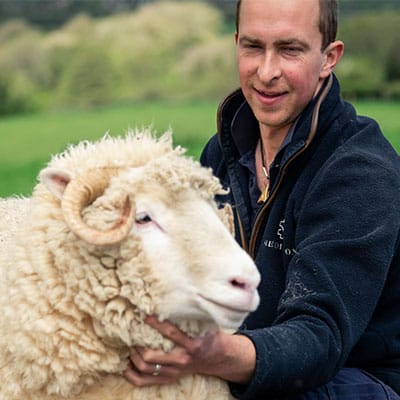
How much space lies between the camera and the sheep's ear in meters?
2.01

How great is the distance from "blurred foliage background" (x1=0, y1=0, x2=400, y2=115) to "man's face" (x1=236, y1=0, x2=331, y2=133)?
11685 mm

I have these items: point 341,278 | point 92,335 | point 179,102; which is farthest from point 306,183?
point 179,102

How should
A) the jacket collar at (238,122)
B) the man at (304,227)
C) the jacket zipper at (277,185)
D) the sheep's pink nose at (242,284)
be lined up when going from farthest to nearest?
the jacket collar at (238,122) → the jacket zipper at (277,185) → the man at (304,227) → the sheep's pink nose at (242,284)

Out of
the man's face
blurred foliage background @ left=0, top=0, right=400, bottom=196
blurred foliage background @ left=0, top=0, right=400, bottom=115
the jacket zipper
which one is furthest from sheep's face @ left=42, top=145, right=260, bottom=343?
blurred foliage background @ left=0, top=0, right=400, bottom=115

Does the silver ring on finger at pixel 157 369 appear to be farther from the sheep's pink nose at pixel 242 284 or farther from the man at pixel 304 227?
the sheep's pink nose at pixel 242 284

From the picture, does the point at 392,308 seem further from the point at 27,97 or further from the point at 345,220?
the point at 27,97

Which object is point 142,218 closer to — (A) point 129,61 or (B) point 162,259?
(B) point 162,259

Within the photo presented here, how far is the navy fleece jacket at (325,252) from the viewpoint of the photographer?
2.26 metres

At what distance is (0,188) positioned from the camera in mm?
8859

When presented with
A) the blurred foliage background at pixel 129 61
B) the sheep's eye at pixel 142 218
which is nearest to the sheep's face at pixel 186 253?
the sheep's eye at pixel 142 218

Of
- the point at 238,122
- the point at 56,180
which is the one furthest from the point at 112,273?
the point at 238,122

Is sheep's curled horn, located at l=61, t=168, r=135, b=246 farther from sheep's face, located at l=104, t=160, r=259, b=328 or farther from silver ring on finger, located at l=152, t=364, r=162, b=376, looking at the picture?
silver ring on finger, located at l=152, t=364, r=162, b=376

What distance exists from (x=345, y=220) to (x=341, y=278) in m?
0.19

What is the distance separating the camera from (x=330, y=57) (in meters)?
2.77
